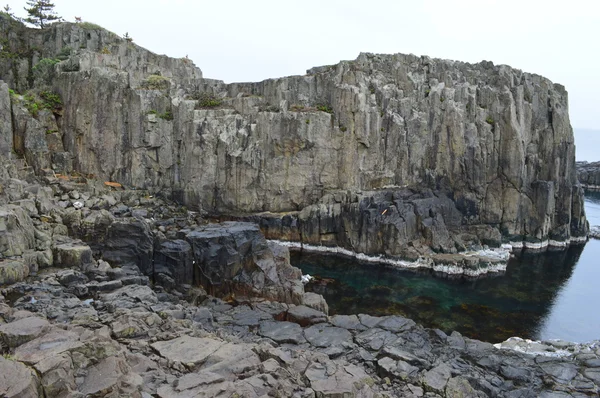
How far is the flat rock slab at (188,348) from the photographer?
11.4 m

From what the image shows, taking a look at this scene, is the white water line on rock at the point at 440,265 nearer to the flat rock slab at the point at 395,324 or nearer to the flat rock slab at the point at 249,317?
the flat rock slab at the point at 395,324

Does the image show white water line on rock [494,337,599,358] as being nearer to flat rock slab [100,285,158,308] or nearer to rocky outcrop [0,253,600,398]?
rocky outcrop [0,253,600,398]

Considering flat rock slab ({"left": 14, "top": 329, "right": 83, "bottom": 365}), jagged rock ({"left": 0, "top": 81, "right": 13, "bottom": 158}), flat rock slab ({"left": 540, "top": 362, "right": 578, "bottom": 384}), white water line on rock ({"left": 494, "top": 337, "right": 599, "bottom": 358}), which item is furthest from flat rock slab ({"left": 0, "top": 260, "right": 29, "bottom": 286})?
white water line on rock ({"left": 494, "top": 337, "right": 599, "bottom": 358})

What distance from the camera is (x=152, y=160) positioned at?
43938mm

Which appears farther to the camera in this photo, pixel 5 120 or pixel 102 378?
pixel 5 120

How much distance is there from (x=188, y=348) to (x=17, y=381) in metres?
4.78

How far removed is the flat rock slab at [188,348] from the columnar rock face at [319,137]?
28.5m

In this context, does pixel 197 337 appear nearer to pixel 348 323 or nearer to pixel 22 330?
pixel 22 330

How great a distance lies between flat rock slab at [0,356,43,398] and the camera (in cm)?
759

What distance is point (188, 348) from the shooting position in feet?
39.8

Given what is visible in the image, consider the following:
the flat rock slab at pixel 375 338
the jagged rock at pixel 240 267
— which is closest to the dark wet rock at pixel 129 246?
the jagged rock at pixel 240 267

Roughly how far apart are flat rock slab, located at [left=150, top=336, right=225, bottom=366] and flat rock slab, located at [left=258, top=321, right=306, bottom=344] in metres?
4.83

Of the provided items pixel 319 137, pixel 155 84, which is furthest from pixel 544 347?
pixel 155 84

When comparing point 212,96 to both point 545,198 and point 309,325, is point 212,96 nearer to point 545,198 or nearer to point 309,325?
point 309,325
